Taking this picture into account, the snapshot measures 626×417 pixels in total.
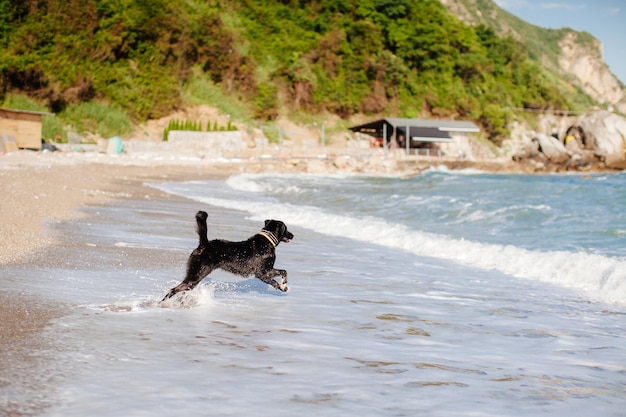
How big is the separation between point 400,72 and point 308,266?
66.9 meters

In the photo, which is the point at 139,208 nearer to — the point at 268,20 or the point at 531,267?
the point at 531,267

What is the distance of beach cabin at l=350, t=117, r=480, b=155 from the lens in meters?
58.4

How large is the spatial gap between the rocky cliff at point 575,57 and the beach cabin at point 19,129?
16637 cm

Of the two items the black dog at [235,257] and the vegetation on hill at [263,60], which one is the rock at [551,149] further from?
the black dog at [235,257]

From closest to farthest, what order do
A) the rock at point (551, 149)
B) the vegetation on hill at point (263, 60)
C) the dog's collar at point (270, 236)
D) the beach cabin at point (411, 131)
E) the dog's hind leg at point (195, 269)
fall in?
the dog's hind leg at point (195, 269) → the dog's collar at point (270, 236) → the vegetation on hill at point (263, 60) → the beach cabin at point (411, 131) → the rock at point (551, 149)

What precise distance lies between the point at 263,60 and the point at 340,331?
66772mm

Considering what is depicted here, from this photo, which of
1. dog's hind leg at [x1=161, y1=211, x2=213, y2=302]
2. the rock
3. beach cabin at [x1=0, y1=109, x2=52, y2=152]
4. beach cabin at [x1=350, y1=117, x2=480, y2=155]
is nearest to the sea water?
dog's hind leg at [x1=161, y1=211, x2=213, y2=302]

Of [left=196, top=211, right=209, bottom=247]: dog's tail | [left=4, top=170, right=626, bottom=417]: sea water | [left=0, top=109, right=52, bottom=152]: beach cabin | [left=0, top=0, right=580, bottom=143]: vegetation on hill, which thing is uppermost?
[left=0, top=0, right=580, bottom=143]: vegetation on hill

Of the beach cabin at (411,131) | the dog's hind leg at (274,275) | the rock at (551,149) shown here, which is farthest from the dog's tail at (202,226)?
the rock at (551,149)

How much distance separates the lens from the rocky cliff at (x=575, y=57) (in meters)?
187

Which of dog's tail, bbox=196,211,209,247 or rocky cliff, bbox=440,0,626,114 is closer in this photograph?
dog's tail, bbox=196,211,209,247

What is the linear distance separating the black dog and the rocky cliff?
624ft

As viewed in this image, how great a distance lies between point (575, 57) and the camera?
632ft

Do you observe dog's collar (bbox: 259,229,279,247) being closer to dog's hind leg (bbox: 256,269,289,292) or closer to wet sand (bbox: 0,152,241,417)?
dog's hind leg (bbox: 256,269,289,292)
